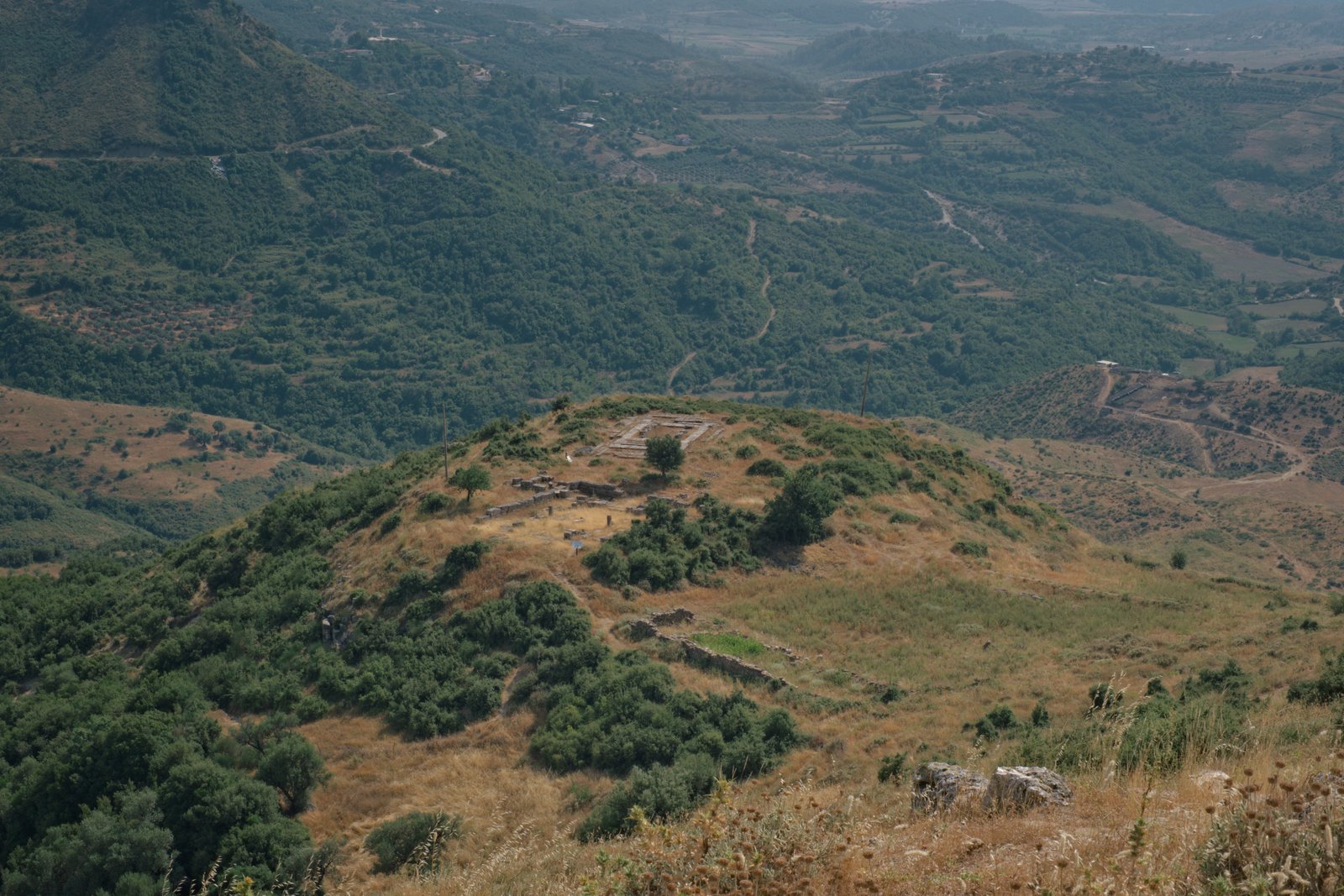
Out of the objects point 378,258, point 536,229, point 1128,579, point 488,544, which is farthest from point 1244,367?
point 488,544

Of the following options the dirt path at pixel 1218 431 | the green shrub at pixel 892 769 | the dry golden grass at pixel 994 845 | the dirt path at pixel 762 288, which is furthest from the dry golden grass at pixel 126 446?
the dry golden grass at pixel 994 845

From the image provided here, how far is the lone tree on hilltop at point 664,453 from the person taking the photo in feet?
150

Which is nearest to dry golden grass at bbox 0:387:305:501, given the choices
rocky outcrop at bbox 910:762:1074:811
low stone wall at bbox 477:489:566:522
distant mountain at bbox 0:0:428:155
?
distant mountain at bbox 0:0:428:155

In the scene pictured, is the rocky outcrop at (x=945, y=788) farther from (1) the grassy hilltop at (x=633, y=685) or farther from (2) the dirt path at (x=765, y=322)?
(2) the dirt path at (x=765, y=322)

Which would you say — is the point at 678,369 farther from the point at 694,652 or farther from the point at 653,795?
the point at 653,795

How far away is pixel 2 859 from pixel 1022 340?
15167 cm

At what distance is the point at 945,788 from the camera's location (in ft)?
52.2

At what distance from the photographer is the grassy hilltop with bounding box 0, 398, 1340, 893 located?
1381cm

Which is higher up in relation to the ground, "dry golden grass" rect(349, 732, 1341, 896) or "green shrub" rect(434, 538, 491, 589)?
"dry golden grass" rect(349, 732, 1341, 896)

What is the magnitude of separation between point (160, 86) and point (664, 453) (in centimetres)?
14697

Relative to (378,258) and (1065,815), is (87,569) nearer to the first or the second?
(1065,815)

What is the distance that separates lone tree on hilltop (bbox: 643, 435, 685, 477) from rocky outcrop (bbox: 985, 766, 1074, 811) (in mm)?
31149

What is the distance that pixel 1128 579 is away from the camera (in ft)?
146

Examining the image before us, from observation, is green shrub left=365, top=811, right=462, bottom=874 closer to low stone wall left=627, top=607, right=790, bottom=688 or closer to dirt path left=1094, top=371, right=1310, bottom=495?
low stone wall left=627, top=607, right=790, bottom=688
